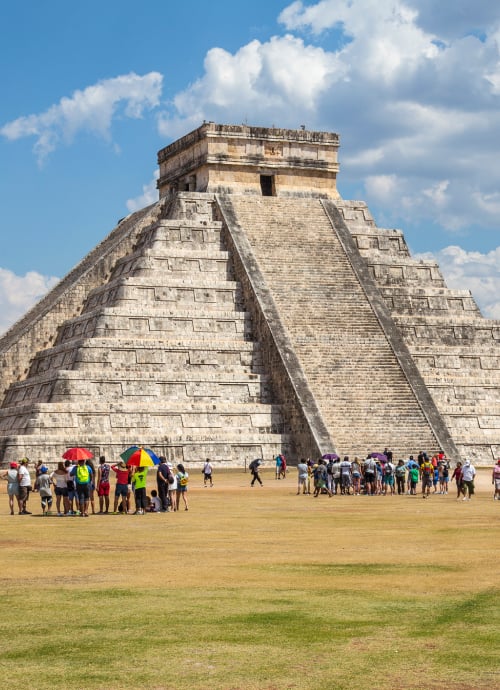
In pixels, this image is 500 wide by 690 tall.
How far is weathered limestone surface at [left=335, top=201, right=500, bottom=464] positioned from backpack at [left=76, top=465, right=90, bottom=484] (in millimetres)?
19490

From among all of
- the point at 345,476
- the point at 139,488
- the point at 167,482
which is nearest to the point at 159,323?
the point at 345,476

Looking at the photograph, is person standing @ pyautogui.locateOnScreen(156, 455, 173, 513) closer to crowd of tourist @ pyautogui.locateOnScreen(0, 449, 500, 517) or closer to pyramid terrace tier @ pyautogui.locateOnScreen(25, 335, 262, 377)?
crowd of tourist @ pyautogui.locateOnScreen(0, 449, 500, 517)

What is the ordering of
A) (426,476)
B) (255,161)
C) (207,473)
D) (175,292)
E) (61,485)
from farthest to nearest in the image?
(255,161) < (175,292) < (207,473) < (426,476) < (61,485)

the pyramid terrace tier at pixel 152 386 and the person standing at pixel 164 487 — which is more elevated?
the pyramid terrace tier at pixel 152 386

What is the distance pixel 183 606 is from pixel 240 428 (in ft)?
90.6

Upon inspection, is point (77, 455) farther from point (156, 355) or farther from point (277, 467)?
point (156, 355)

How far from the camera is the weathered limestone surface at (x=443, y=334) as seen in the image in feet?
143

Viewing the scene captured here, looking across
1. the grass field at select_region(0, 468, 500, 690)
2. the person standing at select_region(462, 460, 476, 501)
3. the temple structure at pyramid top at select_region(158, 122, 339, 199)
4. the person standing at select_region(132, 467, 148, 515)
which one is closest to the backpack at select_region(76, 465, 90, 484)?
the person standing at select_region(132, 467, 148, 515)

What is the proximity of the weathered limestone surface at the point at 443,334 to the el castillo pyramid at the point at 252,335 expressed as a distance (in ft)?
0.21

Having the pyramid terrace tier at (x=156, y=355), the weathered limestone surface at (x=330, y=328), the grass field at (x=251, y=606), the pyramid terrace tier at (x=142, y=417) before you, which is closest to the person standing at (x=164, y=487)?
the grass field at (x=251, y=606)

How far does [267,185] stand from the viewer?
49812 mm

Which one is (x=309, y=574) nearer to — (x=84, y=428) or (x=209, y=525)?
(x=209, y=525)

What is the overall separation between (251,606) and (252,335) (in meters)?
30.8

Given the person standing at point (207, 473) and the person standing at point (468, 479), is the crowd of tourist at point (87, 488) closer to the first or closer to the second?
the person standing at point (207, 473)
